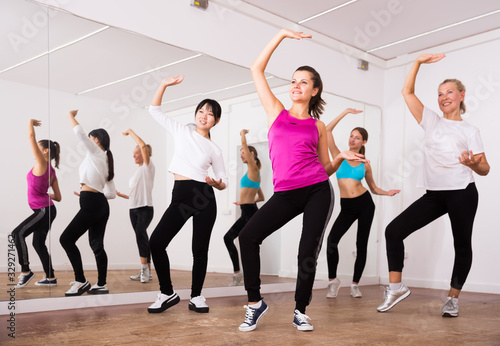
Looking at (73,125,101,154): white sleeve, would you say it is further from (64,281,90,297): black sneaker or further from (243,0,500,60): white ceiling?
(243,0,500,60): white ceiling

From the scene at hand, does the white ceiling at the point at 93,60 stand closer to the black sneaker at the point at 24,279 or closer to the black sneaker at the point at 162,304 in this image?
the black sneaker at the point at 24,279

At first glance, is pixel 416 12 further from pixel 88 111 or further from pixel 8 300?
pixel 8 300

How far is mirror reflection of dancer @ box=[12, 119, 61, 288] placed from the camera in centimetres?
310

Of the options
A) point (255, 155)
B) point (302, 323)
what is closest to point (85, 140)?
point (255, 155)

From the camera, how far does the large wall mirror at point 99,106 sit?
3121mm

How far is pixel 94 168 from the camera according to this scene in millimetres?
3449

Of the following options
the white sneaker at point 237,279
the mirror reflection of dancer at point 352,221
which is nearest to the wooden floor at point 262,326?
the white sneaker at point 237,279

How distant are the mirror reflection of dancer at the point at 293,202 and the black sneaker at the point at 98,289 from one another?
1.35 m

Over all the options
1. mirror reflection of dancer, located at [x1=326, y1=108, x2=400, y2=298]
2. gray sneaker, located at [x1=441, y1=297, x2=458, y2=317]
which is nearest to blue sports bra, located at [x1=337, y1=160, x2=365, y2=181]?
mirror reflection of dancer, located at [x1=326, y1=108, x2=400, y2=298]

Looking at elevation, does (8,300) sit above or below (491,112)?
below

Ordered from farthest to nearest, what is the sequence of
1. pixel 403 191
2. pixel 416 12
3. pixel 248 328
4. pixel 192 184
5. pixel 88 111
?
pixel 403 191
pixel 416 12
pixel 88 111
pixel 192 184
pixel 248 328

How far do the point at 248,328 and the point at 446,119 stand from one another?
6.53ft

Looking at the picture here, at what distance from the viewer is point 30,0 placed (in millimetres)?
3262

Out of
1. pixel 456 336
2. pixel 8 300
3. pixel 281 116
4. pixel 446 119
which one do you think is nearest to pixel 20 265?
pixel 8 300
